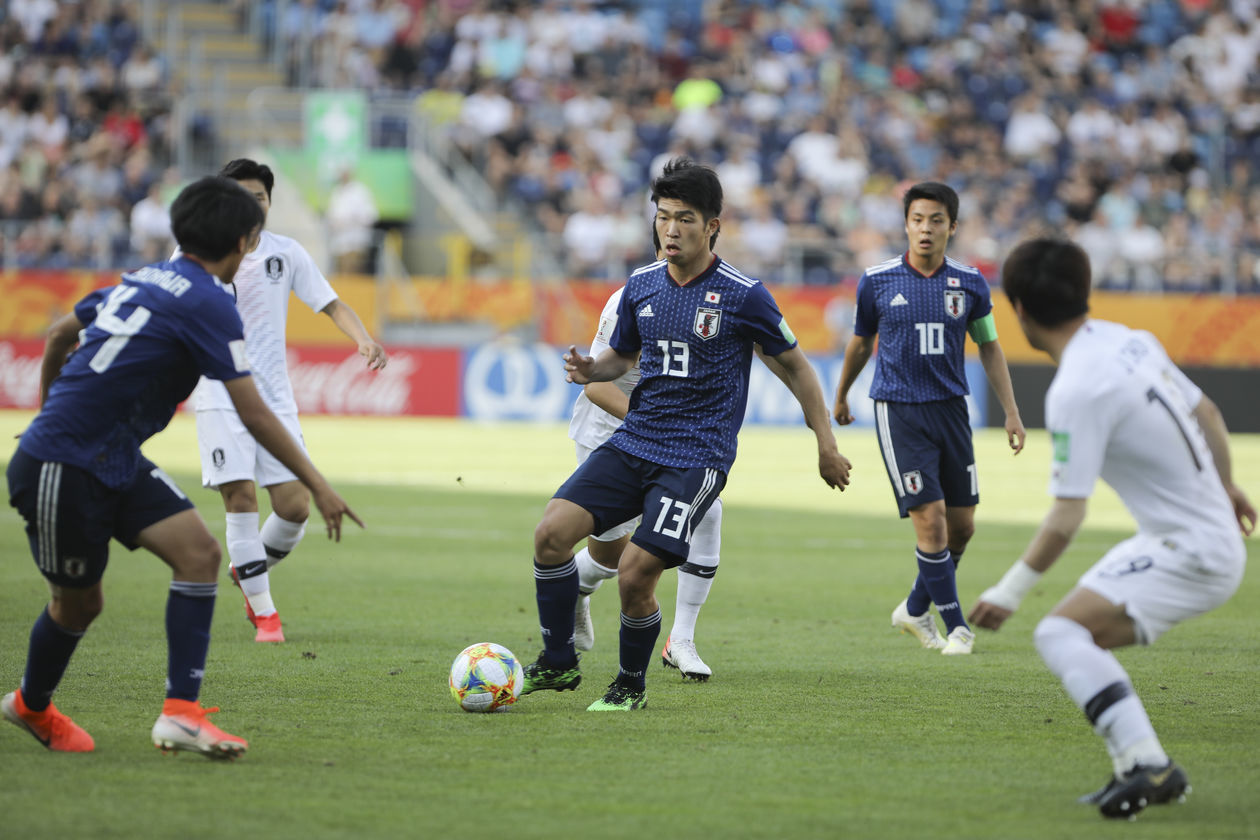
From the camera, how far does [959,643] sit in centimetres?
845

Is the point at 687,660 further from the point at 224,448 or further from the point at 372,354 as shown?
the point at 224,448

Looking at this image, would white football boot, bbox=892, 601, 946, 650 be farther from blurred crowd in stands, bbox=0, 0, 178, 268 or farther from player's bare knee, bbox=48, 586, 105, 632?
blurred crowd in stands, bbox=0, 0, 178, 268

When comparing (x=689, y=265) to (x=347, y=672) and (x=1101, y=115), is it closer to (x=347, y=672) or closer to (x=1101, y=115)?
(x=347, y=672)

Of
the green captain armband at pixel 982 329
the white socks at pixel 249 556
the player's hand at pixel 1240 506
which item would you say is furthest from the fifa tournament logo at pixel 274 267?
the player's hand at pixel 1240 506

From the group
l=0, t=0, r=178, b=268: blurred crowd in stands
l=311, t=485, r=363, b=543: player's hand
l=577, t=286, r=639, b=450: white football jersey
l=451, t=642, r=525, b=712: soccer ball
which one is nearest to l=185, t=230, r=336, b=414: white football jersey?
l=577, t=286, r=639, b=450: white football jersey

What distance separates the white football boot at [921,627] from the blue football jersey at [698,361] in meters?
2.49

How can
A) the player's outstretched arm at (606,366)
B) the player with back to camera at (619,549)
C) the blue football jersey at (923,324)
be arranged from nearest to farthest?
the player's outstretched arm at (606,366)
the player with back to camera at (619,549)
the blue football jersey at (923,324)

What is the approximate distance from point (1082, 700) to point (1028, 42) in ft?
102

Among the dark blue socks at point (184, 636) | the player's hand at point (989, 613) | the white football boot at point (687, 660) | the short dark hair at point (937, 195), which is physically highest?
the short dark hair at point (937, 195)

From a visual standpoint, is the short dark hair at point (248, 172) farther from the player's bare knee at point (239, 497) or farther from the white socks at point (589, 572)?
the white socks at point (589, 572)

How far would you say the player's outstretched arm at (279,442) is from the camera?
5.34 metres

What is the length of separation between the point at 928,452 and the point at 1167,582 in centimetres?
367

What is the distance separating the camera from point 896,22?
3422 centimetres

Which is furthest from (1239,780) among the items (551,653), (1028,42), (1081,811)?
(1028,42)
